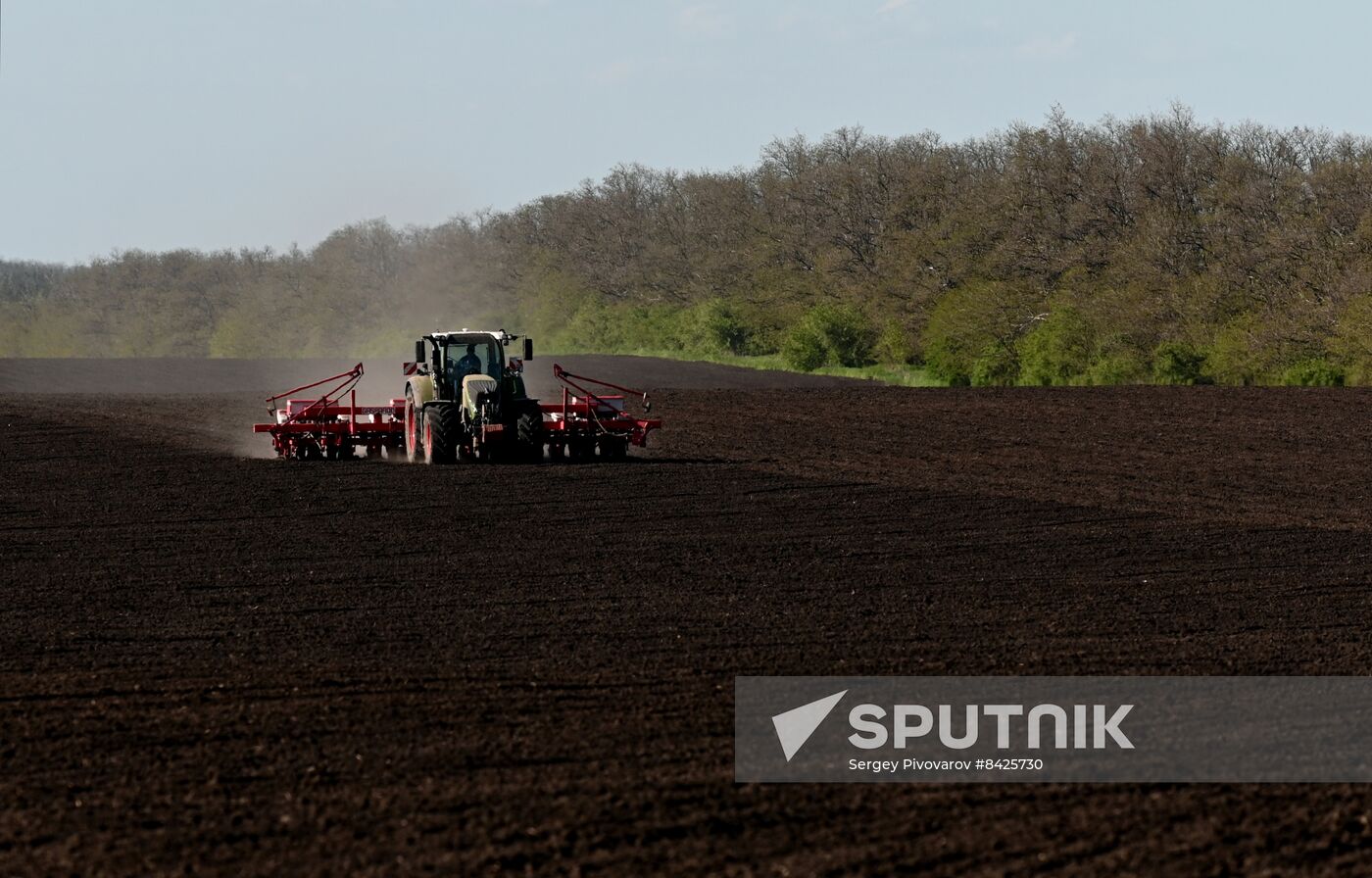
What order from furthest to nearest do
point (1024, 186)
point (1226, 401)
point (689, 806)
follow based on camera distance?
point (1024, 186) < point (1226, 401) < point (689, 806)

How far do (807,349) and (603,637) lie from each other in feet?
168

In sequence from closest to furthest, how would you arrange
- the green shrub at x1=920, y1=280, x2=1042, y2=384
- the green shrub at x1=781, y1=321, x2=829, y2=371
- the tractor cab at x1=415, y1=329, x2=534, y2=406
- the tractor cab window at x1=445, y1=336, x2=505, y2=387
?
the tractor cab at x1=415, y1=329, x2=534, y2=406, the tractor cab window at x1=445, y1=336, x2=505, y2=387, the green shrub at x1=920, y1=280, x2=1042, y2=384, the green shrub at x1=781, y1=321, x2=829, y2=371

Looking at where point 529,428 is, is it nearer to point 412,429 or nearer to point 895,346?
point 412,429

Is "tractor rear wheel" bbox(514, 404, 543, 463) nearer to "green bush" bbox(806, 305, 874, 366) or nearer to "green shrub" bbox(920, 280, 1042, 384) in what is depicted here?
"green shrub" bbox(920, 280, 1042, 384)

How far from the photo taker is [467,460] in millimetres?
24219

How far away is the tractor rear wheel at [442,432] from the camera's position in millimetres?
23328

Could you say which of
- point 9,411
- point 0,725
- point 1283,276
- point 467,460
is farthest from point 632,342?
point 0,725

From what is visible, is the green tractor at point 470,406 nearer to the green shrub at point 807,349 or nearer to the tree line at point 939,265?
the tree line at point 939,265

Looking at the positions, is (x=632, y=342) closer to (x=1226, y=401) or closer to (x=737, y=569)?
(x=1226, y=401)

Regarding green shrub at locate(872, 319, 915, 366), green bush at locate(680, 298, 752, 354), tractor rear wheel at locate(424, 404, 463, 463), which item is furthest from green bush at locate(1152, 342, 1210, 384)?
tractor rear wheel at locate(424, 404, 463, 463)

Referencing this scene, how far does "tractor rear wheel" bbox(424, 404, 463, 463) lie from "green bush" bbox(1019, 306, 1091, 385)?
107 feet

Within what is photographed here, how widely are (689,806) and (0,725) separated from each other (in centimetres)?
402

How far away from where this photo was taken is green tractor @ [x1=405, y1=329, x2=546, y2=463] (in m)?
23.4

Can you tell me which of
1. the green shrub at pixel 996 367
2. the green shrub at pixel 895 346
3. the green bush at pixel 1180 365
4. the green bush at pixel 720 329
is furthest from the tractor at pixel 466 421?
the green bush at pixel 720 329
